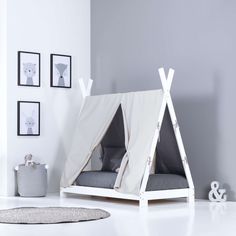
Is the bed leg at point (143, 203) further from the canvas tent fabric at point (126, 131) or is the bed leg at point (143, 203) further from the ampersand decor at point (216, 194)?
the ampersand decor at point (216, 194)

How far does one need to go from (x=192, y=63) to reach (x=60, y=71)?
1.64 metres

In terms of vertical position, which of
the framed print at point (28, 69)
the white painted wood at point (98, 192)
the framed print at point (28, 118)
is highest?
the framed print at point (28, 69)

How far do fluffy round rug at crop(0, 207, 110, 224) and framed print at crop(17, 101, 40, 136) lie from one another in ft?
4.96

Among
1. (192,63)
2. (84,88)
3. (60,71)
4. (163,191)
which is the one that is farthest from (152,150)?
(60,71)

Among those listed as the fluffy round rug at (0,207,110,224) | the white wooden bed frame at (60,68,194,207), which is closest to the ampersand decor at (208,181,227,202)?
the white wooden bed frame at (60,68,194,207)

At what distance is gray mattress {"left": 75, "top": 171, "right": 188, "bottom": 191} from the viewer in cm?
533

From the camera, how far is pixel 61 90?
6.68 meters

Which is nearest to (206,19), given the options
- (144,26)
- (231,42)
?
(231,42)

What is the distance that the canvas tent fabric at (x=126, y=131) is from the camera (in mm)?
5336

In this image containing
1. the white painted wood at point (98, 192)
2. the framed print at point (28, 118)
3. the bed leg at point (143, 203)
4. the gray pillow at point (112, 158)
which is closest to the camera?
the bed leg at point (143, 203)

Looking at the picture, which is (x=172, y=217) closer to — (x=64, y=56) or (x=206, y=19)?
(x=206, y=19)

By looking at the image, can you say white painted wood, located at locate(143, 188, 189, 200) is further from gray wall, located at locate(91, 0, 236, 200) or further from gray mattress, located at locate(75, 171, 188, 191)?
gray wall, located at locate(91, 0, 236, 200)

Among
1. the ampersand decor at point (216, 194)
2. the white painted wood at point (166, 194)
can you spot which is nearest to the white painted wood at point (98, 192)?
the white painted wood at point (166, 194)

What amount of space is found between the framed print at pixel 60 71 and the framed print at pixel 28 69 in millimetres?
204
